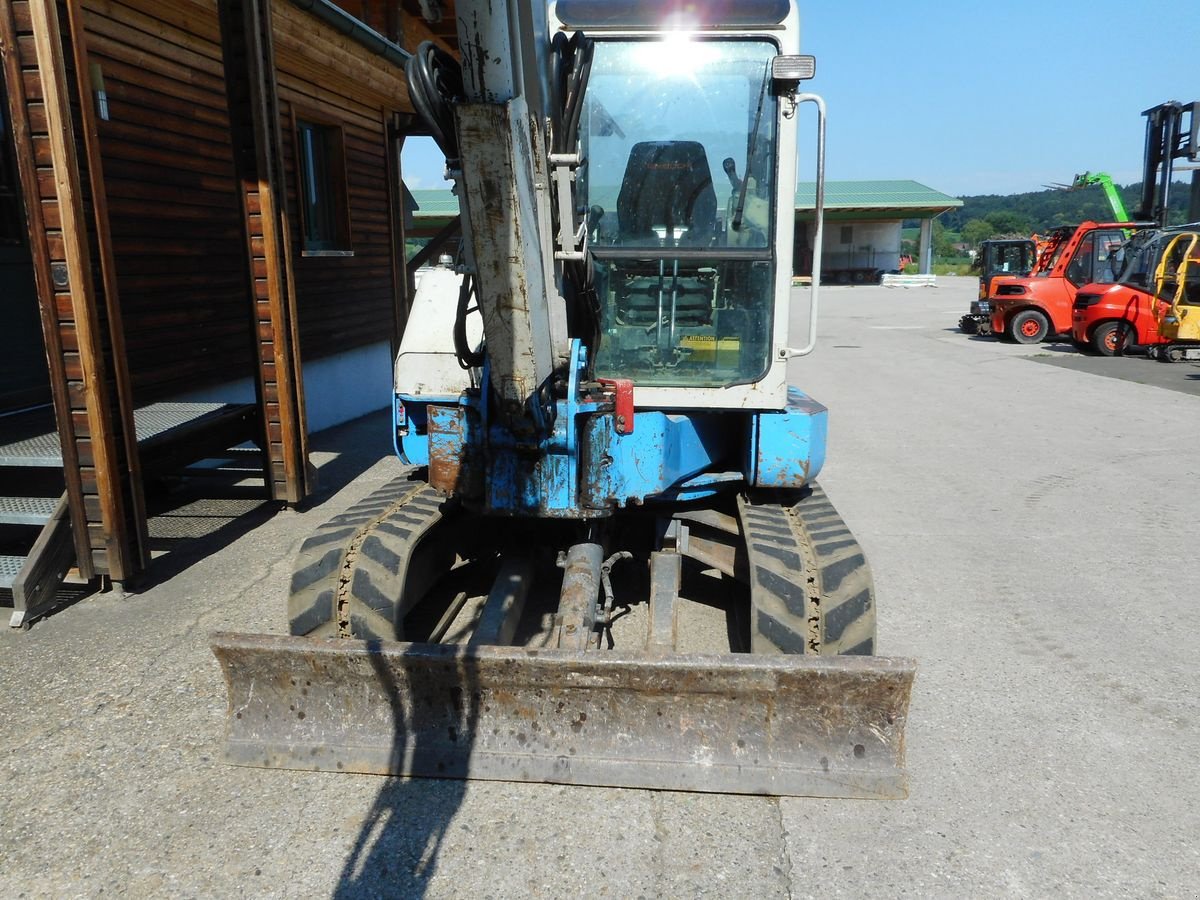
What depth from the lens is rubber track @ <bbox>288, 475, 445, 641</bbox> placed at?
3508 mm

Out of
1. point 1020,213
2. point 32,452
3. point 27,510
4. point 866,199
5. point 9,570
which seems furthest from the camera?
point 1020,213

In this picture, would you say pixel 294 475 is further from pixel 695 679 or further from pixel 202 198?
pixel 695 679

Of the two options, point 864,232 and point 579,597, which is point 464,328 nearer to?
point 579,597

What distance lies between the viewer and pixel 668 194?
3.97 m

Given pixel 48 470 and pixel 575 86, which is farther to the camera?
pixel 48 470

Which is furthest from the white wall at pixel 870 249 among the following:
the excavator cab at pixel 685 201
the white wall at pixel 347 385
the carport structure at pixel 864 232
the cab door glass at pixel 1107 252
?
the excavator cab at pixel 685 201

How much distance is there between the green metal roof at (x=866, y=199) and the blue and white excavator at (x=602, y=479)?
30.7m

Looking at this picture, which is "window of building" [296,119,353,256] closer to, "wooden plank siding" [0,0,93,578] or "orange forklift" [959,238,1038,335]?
"wooden plank siding" [0,0,93,578]

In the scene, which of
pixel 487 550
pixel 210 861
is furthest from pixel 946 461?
pixel 210 861

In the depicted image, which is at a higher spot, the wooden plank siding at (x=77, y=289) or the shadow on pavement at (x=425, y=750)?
the wooden plank siding at (x=77, y=289)

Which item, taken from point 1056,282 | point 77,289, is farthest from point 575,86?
point 1056,282

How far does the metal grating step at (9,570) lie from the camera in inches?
172

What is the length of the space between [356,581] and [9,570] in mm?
2116

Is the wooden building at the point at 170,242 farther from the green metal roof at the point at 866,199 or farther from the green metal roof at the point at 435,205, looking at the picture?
the green metal roof at the point at 866,199
